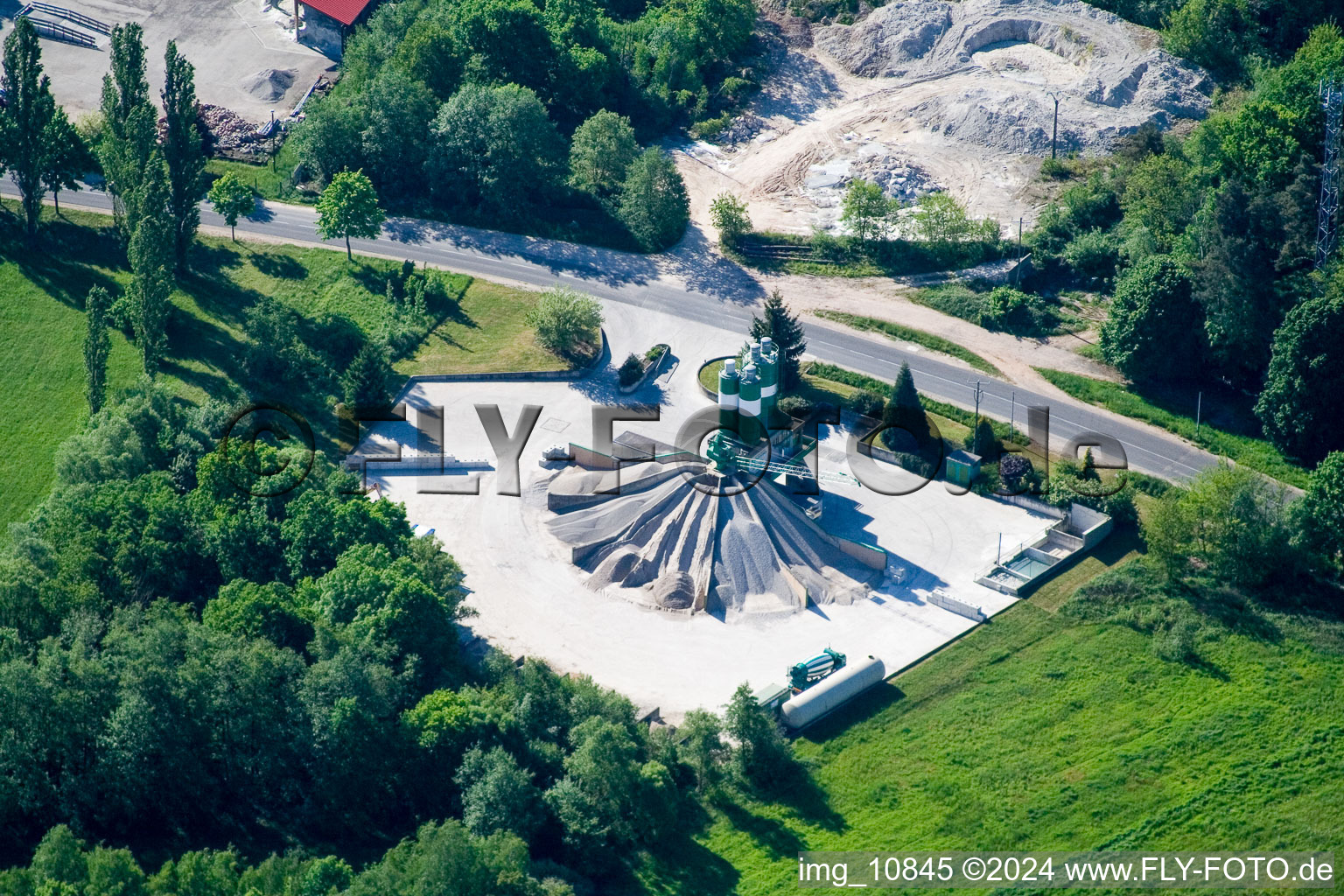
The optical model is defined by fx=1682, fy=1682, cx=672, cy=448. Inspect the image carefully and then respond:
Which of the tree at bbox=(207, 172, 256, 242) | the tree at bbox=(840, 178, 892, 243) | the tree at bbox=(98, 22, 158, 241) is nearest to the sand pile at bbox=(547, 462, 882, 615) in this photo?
the tree at bbox=(840, 178, 892, 243)

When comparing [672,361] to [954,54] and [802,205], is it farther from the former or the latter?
[954,54]

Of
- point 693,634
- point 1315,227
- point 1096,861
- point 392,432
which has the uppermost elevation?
point 1315,227

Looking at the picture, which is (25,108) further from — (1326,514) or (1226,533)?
(1326,514)

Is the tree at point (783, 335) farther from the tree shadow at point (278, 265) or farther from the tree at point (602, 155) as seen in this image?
the tree shadow at point (278, 265)

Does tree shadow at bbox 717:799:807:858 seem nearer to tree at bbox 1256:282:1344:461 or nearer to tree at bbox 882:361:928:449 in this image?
tree at bbox 882:361:928:449

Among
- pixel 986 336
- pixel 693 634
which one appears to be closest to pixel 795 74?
pixel 986 336

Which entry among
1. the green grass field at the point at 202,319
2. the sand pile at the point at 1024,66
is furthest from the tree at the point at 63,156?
the sand pile at the point at 1024,66
